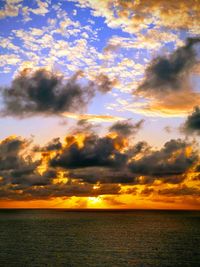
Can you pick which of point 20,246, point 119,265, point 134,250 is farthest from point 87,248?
point 119,265

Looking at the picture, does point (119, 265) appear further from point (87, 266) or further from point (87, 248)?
point (87, 248)

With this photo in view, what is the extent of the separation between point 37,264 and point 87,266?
11.7m

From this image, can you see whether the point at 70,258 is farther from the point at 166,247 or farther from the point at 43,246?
the point at 166,247

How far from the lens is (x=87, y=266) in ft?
245

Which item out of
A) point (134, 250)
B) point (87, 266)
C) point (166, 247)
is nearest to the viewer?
point (87, 266)

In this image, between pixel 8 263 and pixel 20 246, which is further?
pixel 20 246

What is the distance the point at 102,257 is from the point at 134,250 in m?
16.2

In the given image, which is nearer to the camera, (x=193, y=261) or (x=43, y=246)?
(x=193, y=261)

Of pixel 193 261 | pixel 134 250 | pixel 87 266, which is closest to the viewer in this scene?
pixel 87 266

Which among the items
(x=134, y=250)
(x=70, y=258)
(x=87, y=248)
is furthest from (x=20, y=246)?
(x=134, y=250)

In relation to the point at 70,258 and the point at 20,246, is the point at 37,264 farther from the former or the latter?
the point at 20,246

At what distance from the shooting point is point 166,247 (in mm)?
107625

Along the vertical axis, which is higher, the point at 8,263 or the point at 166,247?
the point at 8,263

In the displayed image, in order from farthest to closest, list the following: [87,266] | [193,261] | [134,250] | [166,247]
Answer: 1. [166,247]
2. [134,250]
3. [193,261]
4. [87,266]
